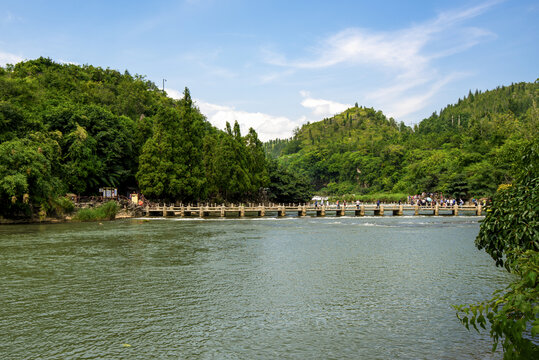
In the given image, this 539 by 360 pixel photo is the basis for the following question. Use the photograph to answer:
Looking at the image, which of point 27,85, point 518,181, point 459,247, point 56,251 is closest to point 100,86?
point 27,85

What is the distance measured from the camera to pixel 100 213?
1663 inches

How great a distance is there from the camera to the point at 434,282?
579 inches

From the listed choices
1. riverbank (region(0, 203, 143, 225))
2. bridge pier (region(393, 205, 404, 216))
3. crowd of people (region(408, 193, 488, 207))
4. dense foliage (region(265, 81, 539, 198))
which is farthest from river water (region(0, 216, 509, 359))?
crowd of people (region(408, 193, 488, 207))

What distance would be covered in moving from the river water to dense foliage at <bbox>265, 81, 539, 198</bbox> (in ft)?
54.5

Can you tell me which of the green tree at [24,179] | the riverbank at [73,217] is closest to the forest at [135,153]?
the green tree at [24,179]

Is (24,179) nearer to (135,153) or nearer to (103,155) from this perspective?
(103,155)

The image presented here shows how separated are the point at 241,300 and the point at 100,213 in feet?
111

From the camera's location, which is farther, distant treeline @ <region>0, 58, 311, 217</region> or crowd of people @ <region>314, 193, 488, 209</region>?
crowd of people @ <region>314, 193, 488, 209</region>

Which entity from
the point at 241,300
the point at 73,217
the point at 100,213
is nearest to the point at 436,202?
the point at 100,213

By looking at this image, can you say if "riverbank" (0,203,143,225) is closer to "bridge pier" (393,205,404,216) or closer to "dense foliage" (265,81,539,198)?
"bridge pier" (393,205,404,216)

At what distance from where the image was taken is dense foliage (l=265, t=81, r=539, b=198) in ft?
204

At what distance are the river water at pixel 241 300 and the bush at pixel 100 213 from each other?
58.7 feet

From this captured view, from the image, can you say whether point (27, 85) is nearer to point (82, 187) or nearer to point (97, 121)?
point (97, 121)

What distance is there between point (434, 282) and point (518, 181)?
5.82 meters
